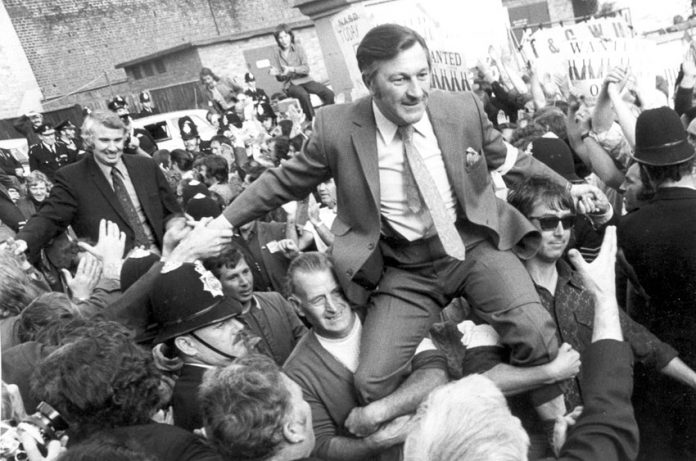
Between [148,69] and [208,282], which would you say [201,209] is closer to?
[208,282]

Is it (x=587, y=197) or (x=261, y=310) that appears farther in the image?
(x=261, y=310)

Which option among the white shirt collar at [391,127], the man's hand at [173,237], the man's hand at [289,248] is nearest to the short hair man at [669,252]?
the white shirt collar at [391,127]

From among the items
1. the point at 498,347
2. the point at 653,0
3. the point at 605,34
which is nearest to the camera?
the point at 498,347

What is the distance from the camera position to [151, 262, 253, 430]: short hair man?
2828 millimetres

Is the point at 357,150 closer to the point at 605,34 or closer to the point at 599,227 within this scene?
the point at 599,227

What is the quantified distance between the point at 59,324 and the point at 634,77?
A: 453 centimetres

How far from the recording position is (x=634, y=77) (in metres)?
5.37

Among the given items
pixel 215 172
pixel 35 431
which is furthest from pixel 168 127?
pixel 35 431

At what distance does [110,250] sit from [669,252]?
2.66m

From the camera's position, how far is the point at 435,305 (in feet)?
9.25

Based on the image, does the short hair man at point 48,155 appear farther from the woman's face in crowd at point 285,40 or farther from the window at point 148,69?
the window at point 148,69

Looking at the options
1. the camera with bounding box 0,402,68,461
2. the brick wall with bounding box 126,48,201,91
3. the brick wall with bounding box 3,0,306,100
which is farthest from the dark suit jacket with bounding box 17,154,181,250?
the brick wall with bounding box 3,0,306,100

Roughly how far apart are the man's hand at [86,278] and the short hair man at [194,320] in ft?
2.40

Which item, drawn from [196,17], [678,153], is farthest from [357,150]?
[196,17]
